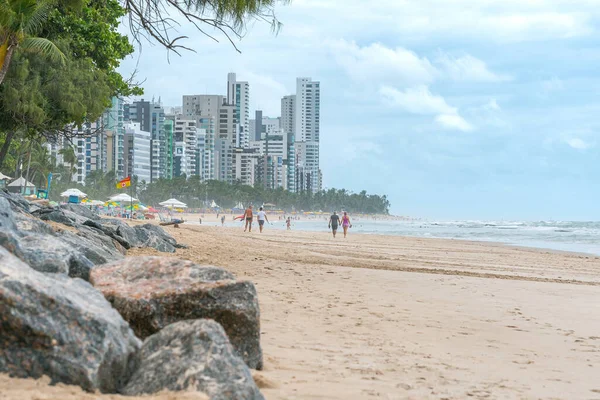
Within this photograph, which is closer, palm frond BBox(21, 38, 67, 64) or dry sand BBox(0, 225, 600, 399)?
dry sand BBox(0, 225, 600, 399)

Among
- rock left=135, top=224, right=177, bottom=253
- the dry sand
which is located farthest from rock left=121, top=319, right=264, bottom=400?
rock left=135, top=224, right=177, bottom=253

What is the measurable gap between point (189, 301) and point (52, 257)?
4.40ft

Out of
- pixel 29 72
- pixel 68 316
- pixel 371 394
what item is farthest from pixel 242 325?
pixel 29 72

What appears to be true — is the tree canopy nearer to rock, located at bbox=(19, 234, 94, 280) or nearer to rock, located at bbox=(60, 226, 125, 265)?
rock, located at bbox=(60, 226, 125, 265)

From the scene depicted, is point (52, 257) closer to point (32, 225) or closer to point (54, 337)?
point (54, 337)

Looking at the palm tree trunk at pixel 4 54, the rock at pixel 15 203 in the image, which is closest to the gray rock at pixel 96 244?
the rock at pixel 15 203

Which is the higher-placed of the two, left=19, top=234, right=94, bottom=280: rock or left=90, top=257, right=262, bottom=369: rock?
left=19, top=234, right=94, bottom=280: rock

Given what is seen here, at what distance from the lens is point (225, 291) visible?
501 centimetres

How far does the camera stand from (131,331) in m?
4.35

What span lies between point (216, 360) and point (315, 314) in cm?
450

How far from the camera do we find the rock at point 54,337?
3.81 m

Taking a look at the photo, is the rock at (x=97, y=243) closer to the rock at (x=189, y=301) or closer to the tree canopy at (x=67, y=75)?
the rock at (x=189, y=301)

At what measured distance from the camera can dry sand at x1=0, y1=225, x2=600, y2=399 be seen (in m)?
5.21

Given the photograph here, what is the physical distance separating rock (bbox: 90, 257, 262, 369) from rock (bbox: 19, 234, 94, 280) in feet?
1.40
